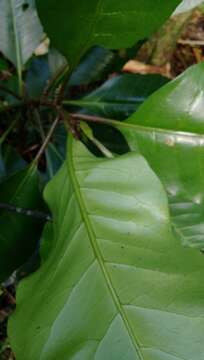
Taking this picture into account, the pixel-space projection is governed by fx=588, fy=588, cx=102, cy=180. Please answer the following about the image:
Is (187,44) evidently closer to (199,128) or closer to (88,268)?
(199,128)

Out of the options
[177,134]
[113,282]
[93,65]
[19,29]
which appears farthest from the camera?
[93,65]

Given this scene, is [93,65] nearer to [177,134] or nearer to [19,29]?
[19,29]

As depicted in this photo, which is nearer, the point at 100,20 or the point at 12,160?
the point at 100,20

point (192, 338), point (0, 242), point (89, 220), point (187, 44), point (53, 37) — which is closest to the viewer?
point (192, 338)

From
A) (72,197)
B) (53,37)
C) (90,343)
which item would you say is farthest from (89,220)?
(53,37)

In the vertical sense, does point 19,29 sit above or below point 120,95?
above

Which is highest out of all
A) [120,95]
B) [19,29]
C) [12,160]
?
[19,29]

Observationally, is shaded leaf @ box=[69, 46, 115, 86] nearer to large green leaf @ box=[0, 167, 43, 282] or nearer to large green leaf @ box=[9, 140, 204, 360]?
large green leaf @ box=[0, 167, 43, 282]

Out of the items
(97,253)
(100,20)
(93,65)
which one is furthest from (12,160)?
(97,253)
